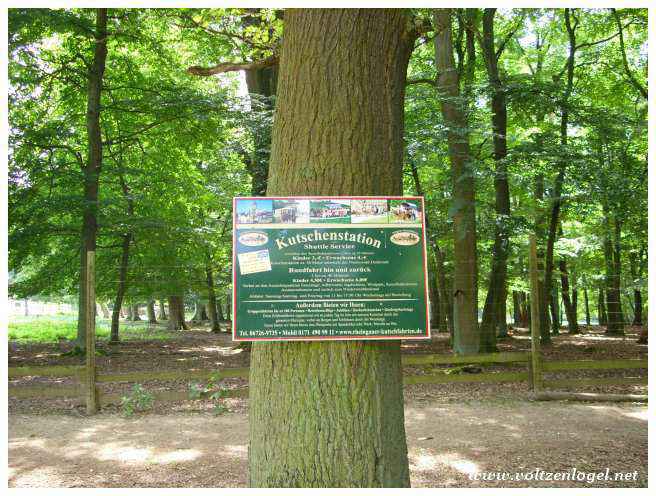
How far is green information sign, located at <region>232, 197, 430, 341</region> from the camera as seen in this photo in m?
3.12

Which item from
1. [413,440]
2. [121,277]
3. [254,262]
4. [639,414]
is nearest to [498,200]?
[639,414]

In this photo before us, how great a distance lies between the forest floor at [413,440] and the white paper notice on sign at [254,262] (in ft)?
7.47

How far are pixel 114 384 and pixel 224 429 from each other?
3883mm

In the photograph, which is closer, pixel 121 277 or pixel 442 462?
pixel 442 462

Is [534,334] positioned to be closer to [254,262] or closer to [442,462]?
[442,462]

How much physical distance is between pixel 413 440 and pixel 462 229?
6088 mm

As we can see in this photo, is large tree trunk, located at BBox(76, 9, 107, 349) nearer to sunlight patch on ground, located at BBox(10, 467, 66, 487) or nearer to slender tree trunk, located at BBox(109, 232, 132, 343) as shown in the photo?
slender tree trunk, located at BBox(109, 232, 132, 343)

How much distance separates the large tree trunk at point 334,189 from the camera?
9.94 feet

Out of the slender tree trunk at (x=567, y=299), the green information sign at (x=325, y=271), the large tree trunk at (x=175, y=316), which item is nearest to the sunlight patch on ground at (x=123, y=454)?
the green information sign at (x=325, y=271)

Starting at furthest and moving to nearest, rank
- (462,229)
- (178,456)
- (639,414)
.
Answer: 1. (462,229)
2. (639,414)
3. (178,456)

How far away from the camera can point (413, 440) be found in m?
5.77

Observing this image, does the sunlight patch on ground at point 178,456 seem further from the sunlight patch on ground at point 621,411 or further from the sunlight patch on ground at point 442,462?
the sunlight patch on ground at point 621,411

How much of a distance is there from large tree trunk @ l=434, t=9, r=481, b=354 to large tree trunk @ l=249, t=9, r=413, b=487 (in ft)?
26.0
